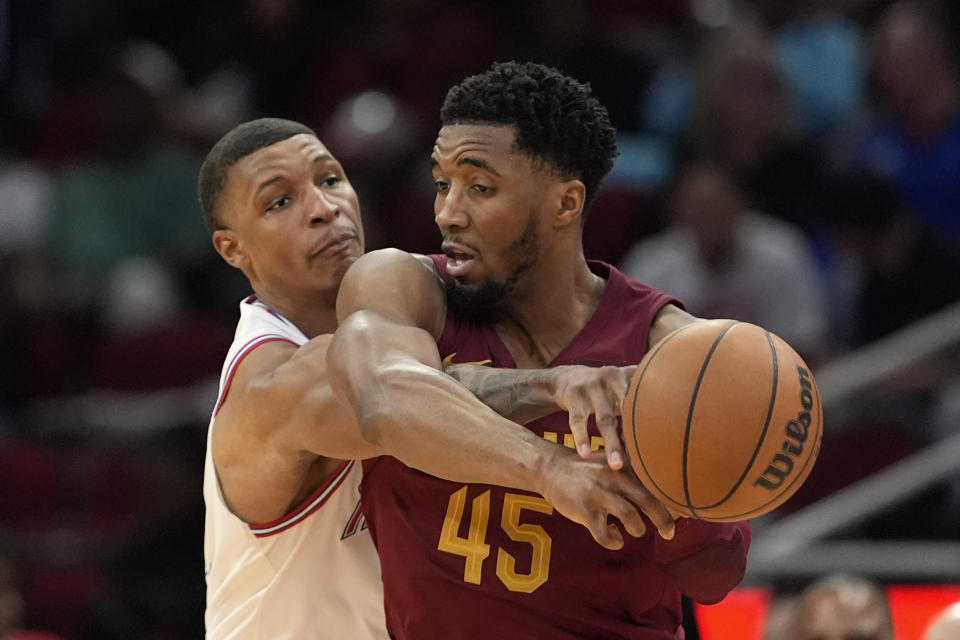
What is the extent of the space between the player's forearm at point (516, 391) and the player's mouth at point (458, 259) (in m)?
0.35

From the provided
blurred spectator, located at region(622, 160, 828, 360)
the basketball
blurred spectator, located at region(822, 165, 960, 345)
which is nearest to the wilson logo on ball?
the basketball

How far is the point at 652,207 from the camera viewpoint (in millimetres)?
7996

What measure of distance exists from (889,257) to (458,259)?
4.30m

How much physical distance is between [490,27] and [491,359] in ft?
19.7

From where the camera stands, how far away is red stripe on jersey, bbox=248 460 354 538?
397 centimetres

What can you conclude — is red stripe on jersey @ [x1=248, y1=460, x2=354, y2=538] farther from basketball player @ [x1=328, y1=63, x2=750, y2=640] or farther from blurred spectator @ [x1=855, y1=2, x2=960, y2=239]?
blurred spectator @ [x1=855, y1=2, x2=960, y2=239]

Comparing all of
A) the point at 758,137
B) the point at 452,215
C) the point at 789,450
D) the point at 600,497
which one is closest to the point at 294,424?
the point at 452,215

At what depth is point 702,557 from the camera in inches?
129

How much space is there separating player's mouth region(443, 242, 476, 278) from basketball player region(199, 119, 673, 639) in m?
0.39

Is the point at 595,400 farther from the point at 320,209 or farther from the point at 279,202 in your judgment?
the point at 279,202

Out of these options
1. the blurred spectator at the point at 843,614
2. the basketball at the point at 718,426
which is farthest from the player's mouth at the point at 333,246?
the blurred spectator at the point at 843,614

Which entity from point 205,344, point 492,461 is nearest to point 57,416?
point 205,344

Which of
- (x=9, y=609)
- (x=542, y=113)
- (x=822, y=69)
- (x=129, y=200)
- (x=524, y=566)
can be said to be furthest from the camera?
(x=129, y=200)

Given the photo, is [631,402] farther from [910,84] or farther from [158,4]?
[158,4]
